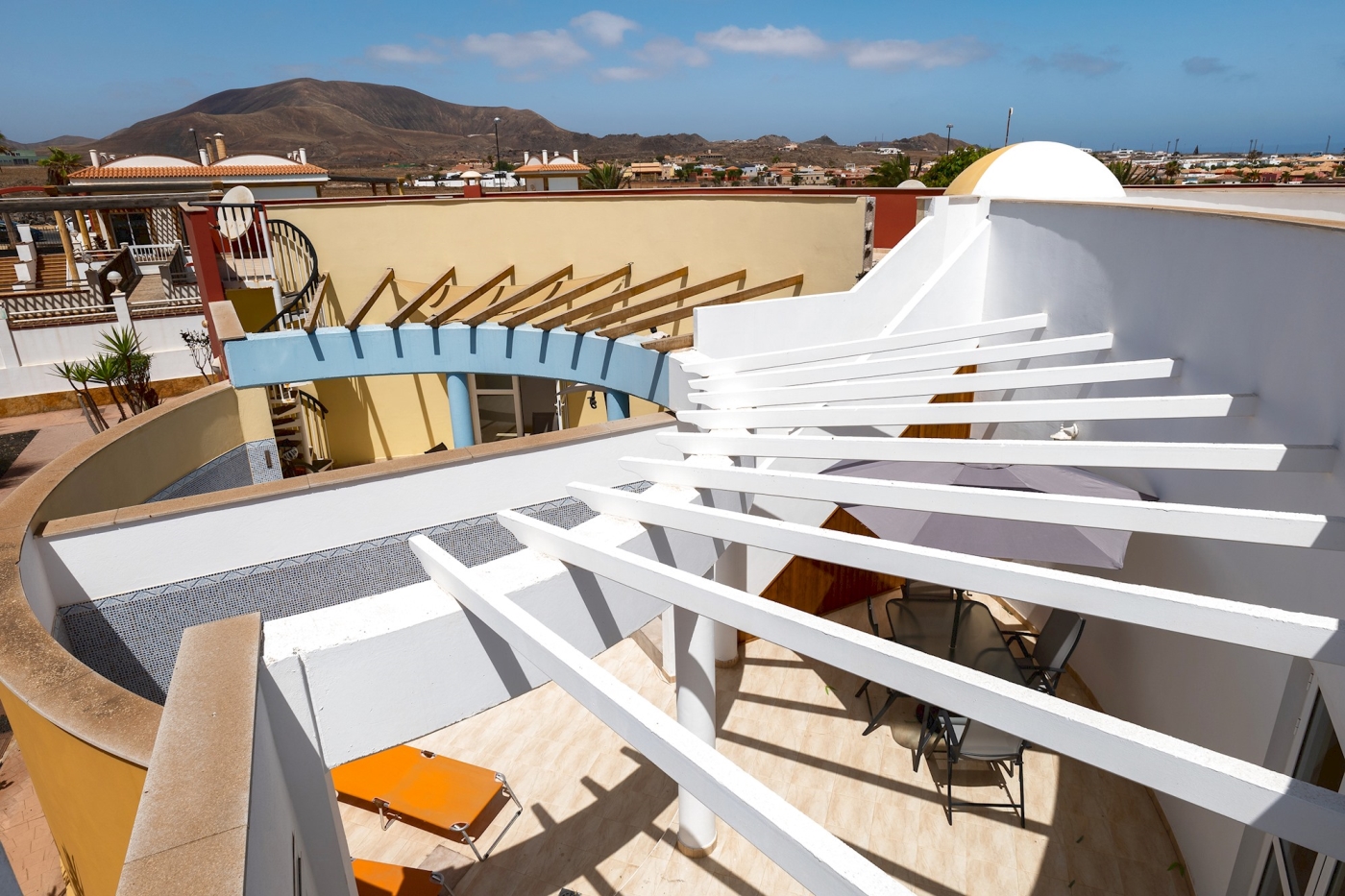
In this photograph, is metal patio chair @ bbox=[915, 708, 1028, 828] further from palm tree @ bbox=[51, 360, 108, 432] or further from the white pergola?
palm tree @ bbox=[51, 360, 108, 432]

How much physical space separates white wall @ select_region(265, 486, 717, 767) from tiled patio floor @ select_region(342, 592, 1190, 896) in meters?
3.98

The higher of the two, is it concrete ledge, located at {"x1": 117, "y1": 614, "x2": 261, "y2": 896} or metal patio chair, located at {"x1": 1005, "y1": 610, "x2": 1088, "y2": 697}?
concrete ledge, located at {"x1": 117, "y1": 614, "x2": 261, "y2": 896}

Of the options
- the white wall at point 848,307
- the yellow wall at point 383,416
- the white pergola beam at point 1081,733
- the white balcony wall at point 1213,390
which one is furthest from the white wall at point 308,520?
the yellow wall at point 383,416

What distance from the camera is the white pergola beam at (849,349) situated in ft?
22.1

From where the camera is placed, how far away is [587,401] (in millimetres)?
15289

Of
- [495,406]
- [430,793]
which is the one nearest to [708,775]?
[430,793]

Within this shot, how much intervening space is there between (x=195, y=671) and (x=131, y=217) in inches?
1943

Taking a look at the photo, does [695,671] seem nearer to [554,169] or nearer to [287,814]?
[287,814]

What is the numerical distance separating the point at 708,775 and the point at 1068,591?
149cm

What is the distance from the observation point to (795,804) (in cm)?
738

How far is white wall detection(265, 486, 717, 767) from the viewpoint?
3160mm

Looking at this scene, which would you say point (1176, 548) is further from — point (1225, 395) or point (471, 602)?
point (471, 602)

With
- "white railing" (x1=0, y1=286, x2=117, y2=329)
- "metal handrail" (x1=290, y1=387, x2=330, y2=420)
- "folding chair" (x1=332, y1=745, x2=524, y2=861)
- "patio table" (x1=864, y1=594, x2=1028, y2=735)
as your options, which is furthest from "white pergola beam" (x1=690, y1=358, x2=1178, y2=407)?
"white railing" (x1=0, y1=286, x2=117, y2=329)

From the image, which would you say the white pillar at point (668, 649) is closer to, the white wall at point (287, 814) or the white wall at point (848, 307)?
the white wall at point (848, 307)
